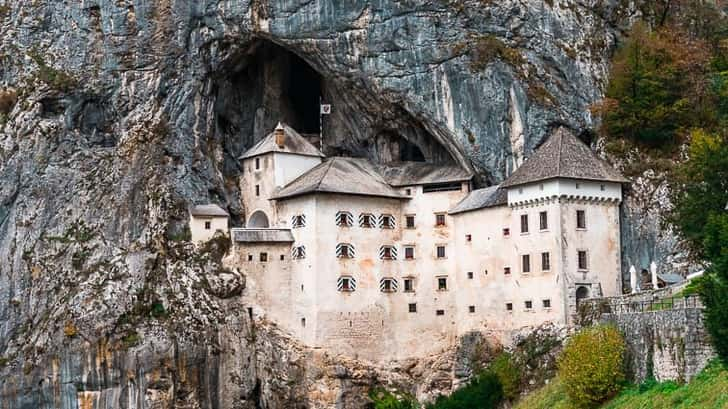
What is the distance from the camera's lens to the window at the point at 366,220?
89.1 metres

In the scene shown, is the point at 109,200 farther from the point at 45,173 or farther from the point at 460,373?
the point at 460,373

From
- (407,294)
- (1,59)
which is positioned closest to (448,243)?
(407,294)

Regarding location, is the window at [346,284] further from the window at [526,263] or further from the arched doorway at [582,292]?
the arched doorway at [582,292]

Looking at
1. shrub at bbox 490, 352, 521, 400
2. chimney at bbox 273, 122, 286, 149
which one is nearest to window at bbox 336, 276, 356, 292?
chimney at bbox 273, 122, 286, 149

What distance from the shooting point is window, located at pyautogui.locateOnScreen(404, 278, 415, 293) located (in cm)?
8912

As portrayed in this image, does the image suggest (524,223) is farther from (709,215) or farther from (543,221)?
(709,215)

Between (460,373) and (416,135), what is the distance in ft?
54.4

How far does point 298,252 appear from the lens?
290ft

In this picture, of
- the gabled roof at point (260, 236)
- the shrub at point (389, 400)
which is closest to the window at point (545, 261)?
the shrub at point (389, 400)

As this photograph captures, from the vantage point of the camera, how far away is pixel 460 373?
85.8 metres

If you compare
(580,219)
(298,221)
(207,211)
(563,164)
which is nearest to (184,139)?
(207,211)

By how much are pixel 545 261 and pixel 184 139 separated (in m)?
26.4

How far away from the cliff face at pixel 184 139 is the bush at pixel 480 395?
4.01m

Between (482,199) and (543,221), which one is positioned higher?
(482,199)
